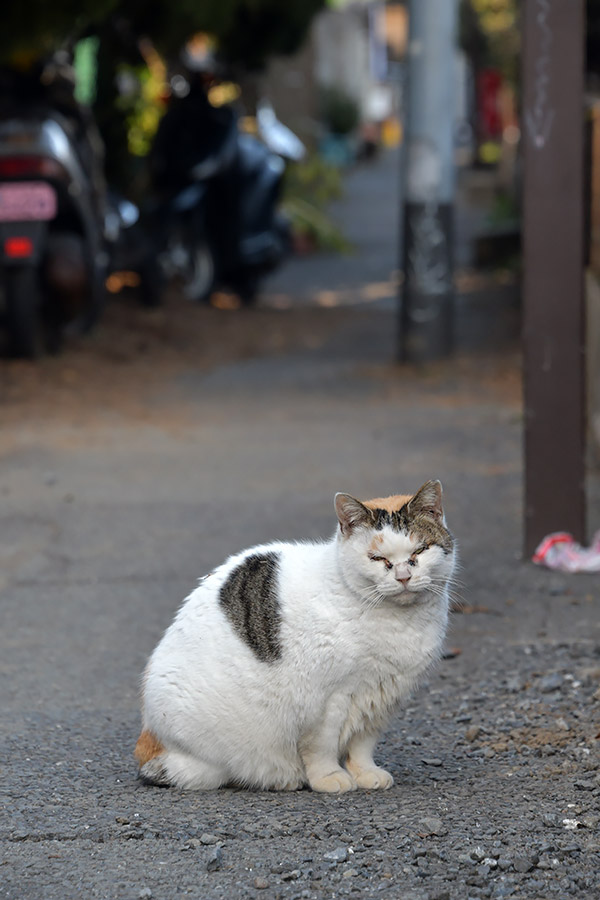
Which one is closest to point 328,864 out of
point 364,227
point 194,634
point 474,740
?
point 194,634

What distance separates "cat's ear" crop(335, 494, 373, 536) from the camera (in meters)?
3.37

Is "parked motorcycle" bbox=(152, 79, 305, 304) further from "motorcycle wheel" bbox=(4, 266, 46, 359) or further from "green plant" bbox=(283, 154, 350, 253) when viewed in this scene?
"green plant" bbox=(283, 154, 350, 253)

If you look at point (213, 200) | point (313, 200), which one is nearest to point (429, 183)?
point (213, 200)

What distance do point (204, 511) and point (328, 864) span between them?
3.61m

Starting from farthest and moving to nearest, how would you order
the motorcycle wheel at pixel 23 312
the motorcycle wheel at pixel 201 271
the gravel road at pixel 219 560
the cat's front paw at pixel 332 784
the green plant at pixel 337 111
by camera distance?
the green plant at pixel 337 111, the motorcycle wheel at pixel 201 271, the motorcycle wheel at pixel 23 312, the cat's front paw at pixel 332 784, the gravel road at pixel 219 560

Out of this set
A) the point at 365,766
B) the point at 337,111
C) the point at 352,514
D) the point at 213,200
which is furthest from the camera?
the point at 337,111

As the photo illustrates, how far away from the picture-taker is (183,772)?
11.3ft

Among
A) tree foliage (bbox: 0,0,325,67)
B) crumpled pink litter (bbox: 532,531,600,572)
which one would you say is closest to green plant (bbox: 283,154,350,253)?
tree foliage (bbox: 0,0,325,67)

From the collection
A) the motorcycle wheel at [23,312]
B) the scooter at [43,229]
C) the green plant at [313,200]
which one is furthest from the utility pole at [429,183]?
the green plant at [313,200]

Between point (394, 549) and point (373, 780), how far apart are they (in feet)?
2.06

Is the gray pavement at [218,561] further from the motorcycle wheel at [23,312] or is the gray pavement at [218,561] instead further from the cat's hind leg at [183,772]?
the motorcycle wheel at [23,312]

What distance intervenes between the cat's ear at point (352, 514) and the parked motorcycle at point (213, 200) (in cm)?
896

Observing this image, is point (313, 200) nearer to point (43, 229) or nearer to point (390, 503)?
point (43, 229)

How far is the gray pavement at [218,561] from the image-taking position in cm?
301
